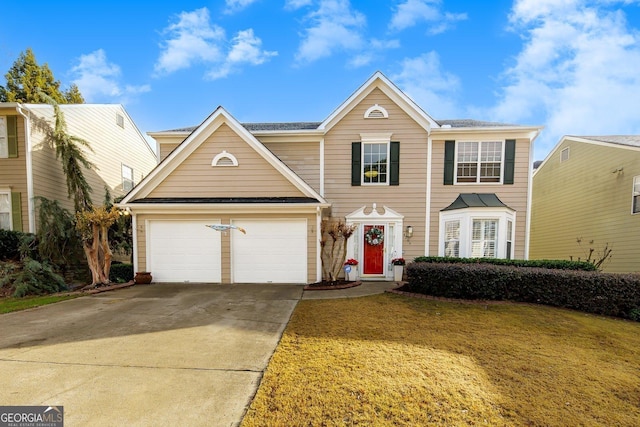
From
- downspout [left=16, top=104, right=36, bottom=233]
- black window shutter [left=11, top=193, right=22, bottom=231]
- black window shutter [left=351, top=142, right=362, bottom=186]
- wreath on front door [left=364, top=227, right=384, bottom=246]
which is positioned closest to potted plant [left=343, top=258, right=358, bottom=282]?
wreath on front door [left=364, top=227, right=384, bottom=246]

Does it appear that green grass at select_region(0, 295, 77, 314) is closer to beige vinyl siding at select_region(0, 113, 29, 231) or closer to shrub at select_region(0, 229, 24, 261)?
shrub at select_region(0, 229, 24, 261)

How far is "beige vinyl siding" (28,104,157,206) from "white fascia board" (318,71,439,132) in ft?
33.4

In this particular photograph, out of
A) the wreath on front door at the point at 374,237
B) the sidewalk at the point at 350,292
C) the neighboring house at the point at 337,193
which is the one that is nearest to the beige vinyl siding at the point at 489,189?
the neighboring house at the point at 337,193

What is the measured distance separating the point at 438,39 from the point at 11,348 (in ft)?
46.5

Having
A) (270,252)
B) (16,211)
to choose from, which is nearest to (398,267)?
(270,252)

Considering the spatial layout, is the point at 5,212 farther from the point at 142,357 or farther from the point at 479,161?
the point at 479,161

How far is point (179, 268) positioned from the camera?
882 cm

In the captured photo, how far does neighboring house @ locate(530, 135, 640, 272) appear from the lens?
993cm

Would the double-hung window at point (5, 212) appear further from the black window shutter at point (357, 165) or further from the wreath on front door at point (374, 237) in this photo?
the wreath on front door at point (374, 237)

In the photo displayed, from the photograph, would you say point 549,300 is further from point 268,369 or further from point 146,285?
point 146,285

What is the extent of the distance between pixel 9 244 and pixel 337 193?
39.6ft

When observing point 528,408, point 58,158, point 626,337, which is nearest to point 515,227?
point 626,337

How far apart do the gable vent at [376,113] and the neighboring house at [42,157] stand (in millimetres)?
12469

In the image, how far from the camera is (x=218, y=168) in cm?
901
